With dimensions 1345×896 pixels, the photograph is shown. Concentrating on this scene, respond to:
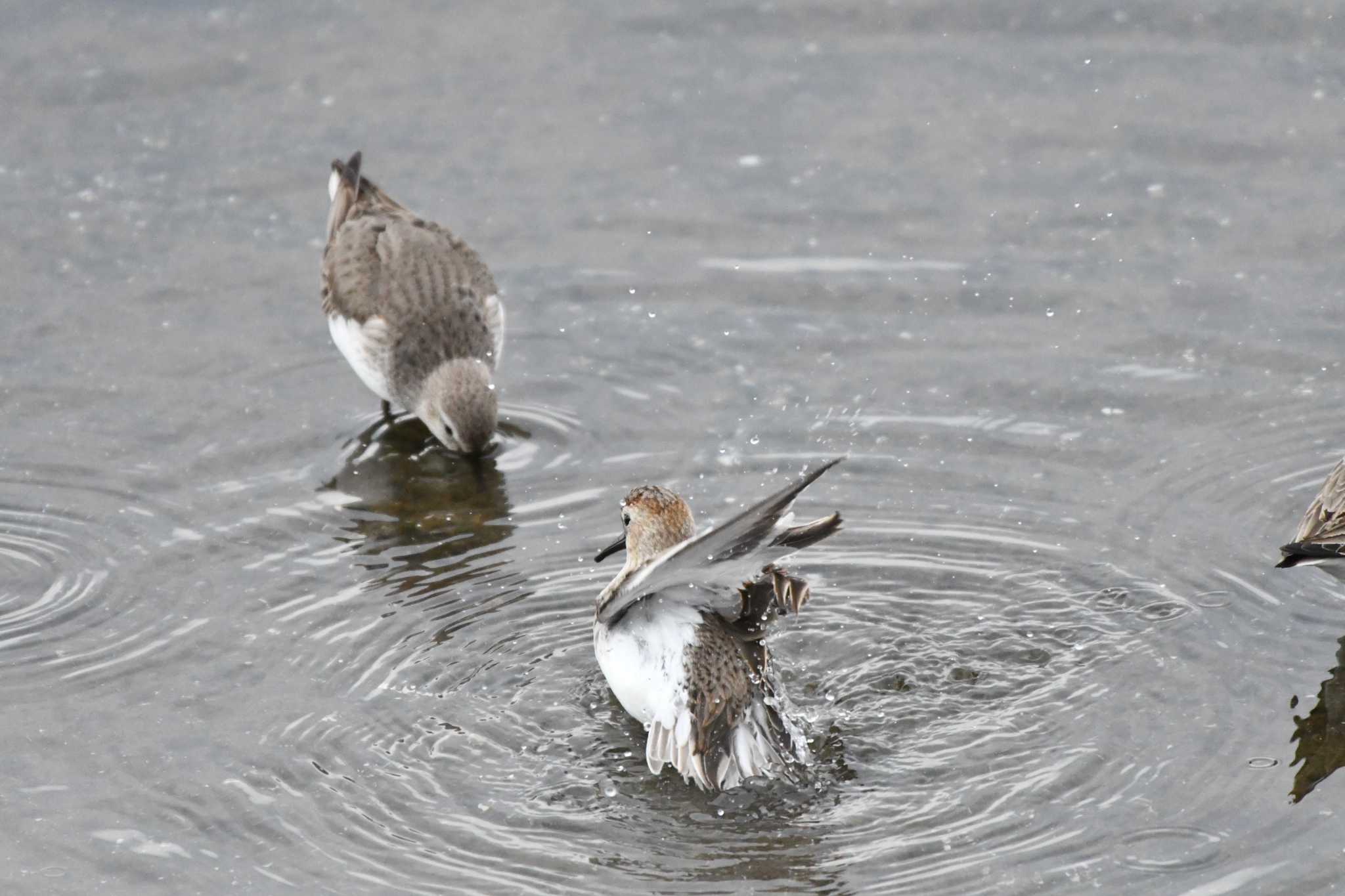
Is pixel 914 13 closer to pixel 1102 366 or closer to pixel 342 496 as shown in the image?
pixel 1102 366

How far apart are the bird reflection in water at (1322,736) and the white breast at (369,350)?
4.91m

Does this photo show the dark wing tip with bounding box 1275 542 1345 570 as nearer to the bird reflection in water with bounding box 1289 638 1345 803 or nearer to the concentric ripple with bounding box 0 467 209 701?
the bird reflection in water with bounding box 1289 638 1345 803

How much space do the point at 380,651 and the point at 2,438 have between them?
297 centimetres

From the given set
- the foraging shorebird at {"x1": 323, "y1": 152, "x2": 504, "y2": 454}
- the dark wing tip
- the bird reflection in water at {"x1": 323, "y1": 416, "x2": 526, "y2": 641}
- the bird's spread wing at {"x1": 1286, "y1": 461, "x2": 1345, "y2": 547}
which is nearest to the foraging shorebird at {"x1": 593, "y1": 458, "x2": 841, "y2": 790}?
the bird reflection in water at {"x1": 323, "y1": 416, "x2": 526, "y2": 641}

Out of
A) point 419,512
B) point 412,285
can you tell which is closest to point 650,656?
point 419,512

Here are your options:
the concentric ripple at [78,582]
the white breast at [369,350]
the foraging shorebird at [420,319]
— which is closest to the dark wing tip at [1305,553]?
the foraging shorebird at [420,319]

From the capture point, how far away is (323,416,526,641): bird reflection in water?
858 cm

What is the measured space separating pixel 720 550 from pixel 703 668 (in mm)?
987

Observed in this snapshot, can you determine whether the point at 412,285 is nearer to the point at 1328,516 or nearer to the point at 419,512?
the point at 419,512

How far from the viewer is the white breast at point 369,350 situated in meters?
10.0

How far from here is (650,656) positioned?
23.7ft

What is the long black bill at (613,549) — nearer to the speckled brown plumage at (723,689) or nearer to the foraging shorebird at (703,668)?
the foraging shorebird at (703,668)

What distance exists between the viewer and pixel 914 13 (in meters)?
14.1

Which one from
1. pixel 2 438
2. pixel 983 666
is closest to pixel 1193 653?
pixel 983 666
